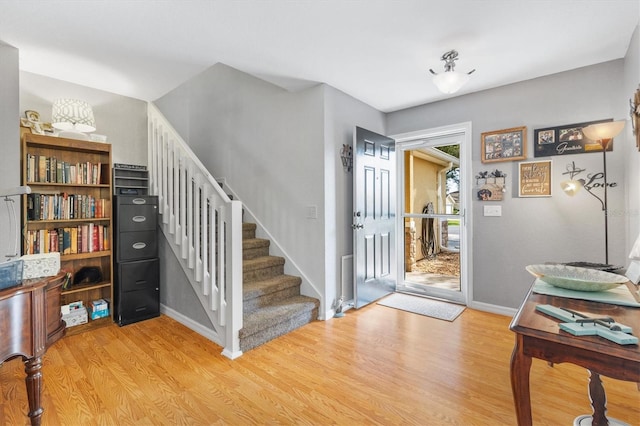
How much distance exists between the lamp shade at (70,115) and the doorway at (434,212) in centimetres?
347

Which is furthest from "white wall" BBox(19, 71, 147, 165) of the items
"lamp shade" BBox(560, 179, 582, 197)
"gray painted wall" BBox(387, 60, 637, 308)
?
"lamp shade" BBox(560, 179, 582, 197)

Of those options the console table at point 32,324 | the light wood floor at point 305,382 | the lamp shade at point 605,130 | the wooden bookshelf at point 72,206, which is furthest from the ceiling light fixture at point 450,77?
the wooden bookshelf at point 72,206

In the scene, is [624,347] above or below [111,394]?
above

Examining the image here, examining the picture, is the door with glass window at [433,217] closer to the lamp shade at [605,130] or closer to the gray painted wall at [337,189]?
the gray painted wall at [337,189]

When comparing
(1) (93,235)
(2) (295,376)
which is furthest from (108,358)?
(2) (295,376)

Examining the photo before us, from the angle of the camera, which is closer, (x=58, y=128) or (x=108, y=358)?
(x=108, y=358)

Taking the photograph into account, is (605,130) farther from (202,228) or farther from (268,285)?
(202,228)

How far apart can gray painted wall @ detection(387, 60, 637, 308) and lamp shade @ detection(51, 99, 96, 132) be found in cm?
376

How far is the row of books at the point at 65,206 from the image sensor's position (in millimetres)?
2664

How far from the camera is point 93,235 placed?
3008 mm

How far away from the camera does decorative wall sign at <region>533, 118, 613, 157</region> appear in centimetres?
271

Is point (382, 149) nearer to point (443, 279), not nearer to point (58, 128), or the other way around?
point (443, 279)

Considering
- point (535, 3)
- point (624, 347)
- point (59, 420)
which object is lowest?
point (59, 420)

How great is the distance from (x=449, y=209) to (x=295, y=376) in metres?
2.68
